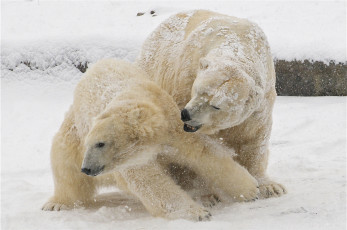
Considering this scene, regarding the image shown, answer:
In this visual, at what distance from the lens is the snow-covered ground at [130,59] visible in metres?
3.51

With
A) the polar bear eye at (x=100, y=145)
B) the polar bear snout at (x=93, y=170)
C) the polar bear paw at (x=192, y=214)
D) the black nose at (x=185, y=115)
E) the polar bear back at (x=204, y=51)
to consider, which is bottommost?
the polar bear paw at (x=192, y=214)

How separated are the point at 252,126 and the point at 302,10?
765 centimetres

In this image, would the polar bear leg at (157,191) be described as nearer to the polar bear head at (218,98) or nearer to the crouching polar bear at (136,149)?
the crouching polar bear at (136,149)

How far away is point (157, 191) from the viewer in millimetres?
3514

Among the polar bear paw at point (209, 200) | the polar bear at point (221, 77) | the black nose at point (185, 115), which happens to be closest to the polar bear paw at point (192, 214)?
the polar bear paw at point (209, 200)

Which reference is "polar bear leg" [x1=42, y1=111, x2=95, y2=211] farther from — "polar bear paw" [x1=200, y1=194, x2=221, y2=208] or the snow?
"polar bear paw" [x1=200, y1=194, x2=221, y2=208]

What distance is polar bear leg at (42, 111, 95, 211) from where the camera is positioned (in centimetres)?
408

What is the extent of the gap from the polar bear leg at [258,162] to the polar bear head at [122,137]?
3.43ft

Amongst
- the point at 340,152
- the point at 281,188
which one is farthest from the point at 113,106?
the point at 340,152

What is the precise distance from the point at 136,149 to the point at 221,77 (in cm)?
73

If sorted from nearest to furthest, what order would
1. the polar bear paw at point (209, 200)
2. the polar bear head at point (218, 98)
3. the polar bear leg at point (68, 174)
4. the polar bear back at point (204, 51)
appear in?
the polar bear head at point (218, 98), the polar bear back at point (204, 51), the polar bear paw at point (209, 200), the polar bear leg at point (68, 174)

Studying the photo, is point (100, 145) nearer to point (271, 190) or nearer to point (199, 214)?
point (199, 214)

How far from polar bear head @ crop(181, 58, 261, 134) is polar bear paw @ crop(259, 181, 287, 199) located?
0.86m

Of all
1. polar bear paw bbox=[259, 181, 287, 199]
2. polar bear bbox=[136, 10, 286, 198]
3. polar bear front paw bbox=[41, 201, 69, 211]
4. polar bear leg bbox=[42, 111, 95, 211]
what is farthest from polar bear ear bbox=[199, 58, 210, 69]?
polar bear front paw bbox=[41, 201, 69, 211]
